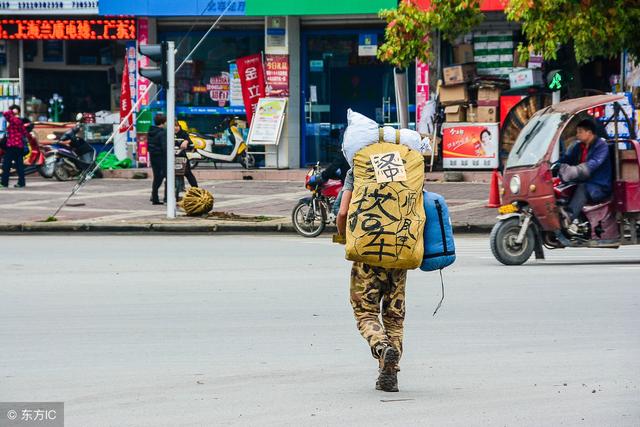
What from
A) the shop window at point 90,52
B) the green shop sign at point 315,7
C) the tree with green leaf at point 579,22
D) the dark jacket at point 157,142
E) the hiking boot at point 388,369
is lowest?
the hiking boot at point 388,369

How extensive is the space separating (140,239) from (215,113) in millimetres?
11087

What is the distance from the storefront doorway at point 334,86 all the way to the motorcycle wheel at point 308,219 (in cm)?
985

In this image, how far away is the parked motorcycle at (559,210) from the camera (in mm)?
12492

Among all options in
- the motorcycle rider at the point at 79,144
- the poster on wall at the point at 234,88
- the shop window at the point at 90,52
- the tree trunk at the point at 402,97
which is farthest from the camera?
the shop window at the point at 90,52

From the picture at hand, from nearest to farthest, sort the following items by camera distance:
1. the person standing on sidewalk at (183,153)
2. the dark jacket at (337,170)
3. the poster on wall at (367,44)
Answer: the dark jacket at (337,170) < the person standing on sidewalk at (183,153) < the poster on wall at (367,44)

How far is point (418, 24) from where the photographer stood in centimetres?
1845

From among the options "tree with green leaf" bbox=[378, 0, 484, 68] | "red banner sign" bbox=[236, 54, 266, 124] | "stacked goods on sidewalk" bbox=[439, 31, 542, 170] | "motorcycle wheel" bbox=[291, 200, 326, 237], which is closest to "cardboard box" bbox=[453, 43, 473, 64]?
"stacked goods on sidewalk" bbox=[439, 31, 542, 170]

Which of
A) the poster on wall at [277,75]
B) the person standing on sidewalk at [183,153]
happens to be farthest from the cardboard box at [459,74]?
the person standing on sidewalk at [183,153]

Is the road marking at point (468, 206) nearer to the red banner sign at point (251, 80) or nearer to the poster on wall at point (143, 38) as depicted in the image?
the red banner sign at point (251, 80)

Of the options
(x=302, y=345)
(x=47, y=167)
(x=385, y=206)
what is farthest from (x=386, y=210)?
(x=47, y=167)

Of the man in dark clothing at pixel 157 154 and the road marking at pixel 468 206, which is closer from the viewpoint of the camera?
the road marking at pixel 468 206

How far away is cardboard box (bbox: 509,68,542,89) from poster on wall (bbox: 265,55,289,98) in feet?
16.9

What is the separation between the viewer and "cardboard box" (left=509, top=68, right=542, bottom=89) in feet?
77.4

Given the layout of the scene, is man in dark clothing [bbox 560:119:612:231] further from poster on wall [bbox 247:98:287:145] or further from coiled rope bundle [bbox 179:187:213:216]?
poster on wall [bbox 247:98:287:145]
